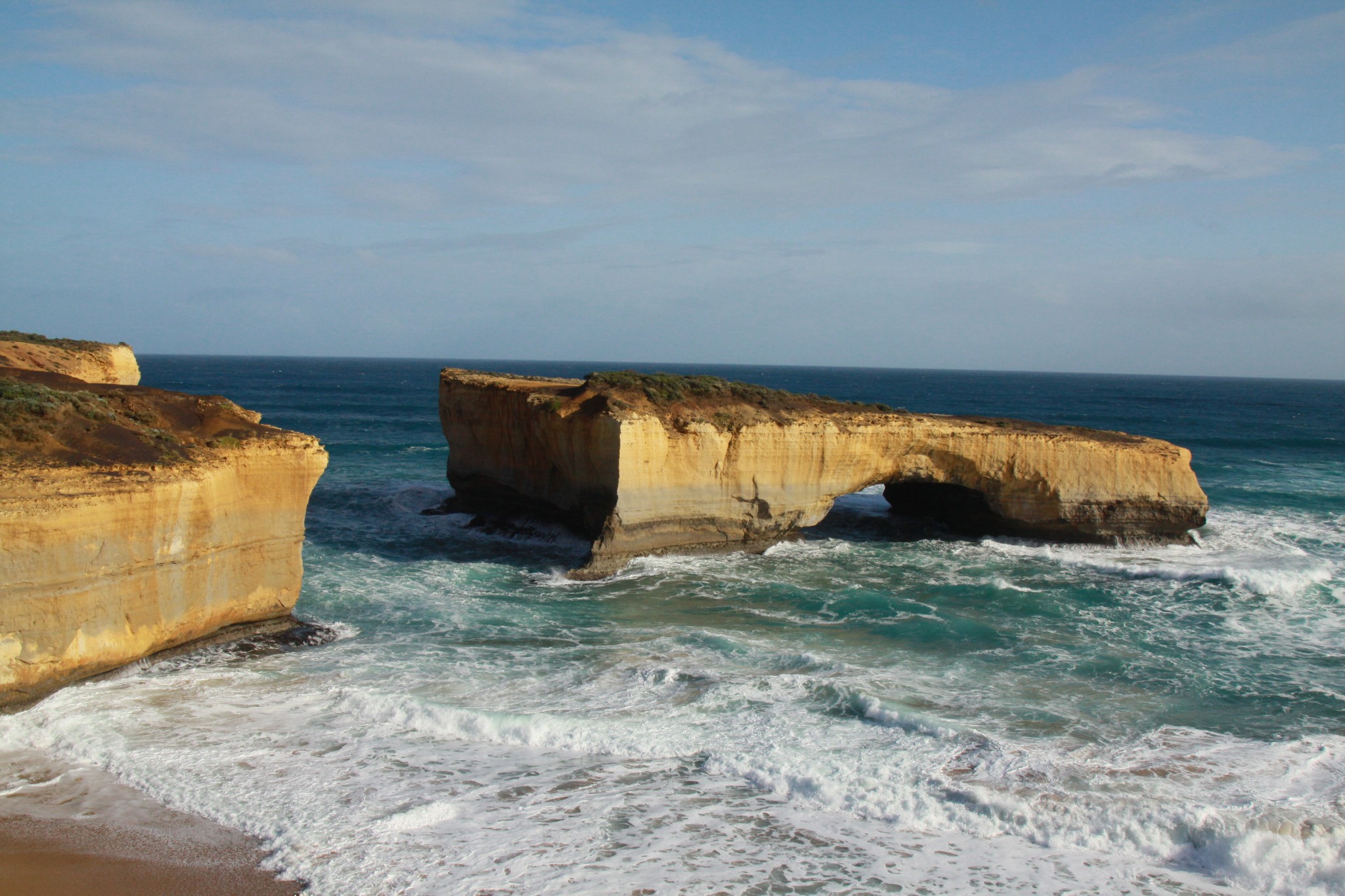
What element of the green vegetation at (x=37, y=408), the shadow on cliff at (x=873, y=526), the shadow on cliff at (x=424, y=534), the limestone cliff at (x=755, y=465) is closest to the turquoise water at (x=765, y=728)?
the shadow on cliff at (x=424, y=534)

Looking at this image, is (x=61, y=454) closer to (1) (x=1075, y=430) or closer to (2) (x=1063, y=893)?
(2) (x=1063, y=893)

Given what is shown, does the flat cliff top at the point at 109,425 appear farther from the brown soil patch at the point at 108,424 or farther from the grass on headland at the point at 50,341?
the grass on headland at the point at 50,341

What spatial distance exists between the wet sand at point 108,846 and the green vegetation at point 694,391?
39.1ft

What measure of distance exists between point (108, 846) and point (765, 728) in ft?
20.9

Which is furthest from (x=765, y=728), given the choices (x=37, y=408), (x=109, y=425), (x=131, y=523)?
(x=37, y=408)

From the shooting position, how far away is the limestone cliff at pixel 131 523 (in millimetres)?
9703

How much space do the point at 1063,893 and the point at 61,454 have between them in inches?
450

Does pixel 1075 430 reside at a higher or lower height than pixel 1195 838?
higher

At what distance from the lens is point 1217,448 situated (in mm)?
39406

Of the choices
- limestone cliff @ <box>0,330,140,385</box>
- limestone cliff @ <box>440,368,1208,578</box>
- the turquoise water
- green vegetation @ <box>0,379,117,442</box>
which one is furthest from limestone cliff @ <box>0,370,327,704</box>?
limestone cliff @ <box>440,368,1208,578</box>

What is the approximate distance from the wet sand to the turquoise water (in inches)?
9.5

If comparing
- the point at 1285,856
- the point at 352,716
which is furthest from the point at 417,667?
the point at 1285,856

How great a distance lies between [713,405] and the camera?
1917 centimetres

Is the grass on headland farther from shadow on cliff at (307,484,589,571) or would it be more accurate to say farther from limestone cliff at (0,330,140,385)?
shadow on cliff at (307,484,589,571)
